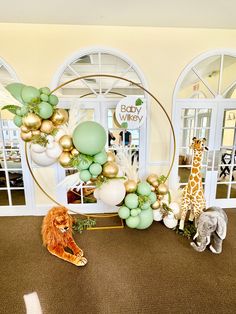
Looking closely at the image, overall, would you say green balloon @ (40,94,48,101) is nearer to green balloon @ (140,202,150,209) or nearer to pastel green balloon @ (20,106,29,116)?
pastel green balloon @ (20,106,29,116)

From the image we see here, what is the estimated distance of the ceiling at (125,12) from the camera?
6.91 feet

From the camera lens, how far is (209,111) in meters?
3.04

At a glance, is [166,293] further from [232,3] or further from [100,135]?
[232,3]

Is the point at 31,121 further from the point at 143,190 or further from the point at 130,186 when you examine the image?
the point at 143,190

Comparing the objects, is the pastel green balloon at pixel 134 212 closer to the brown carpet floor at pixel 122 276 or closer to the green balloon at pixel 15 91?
the brown carpet floor at pixel 122 276

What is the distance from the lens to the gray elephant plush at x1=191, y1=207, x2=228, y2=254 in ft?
6.96

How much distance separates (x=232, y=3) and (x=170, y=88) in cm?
114

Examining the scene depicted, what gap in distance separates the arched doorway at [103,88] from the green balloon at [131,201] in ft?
3.19

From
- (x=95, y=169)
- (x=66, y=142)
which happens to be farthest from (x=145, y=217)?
(x=66, y=142)

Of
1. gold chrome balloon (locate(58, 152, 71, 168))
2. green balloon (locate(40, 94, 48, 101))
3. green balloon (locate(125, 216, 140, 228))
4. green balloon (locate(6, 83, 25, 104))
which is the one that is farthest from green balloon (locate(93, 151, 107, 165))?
green balloon (locate(6, 83, 25, 104))

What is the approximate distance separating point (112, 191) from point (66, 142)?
2.15ft

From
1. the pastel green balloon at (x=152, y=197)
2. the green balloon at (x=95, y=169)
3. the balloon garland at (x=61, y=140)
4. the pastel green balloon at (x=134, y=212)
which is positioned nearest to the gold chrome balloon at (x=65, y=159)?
the balloon garland at (x=61, y=140)

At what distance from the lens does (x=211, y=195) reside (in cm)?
329

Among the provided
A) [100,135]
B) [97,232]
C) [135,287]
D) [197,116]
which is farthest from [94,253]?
[197,116]
